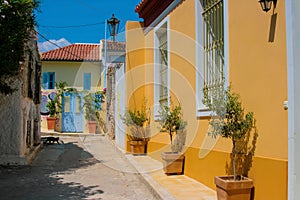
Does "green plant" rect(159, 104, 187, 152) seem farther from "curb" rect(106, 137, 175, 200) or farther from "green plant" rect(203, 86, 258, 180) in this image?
"green plant" rect(203, 86, 258, 180)

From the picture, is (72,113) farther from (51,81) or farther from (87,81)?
(51,81)

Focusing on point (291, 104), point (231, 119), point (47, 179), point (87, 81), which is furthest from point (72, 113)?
point (291, 104)

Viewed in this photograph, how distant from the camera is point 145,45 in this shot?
12406mm

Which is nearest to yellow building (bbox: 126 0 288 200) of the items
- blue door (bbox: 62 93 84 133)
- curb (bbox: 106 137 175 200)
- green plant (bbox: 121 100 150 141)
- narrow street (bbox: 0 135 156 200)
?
green plant (bbox: 121 100 150 141)

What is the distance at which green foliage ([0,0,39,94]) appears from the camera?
8.09 metres

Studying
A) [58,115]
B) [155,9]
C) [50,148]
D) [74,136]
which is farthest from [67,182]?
[58,115]

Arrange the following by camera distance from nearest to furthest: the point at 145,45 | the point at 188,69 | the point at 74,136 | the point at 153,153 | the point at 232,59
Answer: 1. the point at 232,59
2. the point at 188,69
3. the point at 153,153
4. the point at 145,45
5. the point at 74,136

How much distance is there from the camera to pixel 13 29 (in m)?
8.29

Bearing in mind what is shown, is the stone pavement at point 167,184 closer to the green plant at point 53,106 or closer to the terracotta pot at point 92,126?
the terracotta pot at point 92,126

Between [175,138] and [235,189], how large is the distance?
13.0 ft

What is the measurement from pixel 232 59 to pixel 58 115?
→ 18827mm

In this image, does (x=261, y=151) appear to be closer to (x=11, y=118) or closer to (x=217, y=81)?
(x=217, y=81)

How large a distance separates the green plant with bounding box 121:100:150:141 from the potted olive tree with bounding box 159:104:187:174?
9.73ft

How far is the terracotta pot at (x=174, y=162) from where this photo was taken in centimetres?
805
